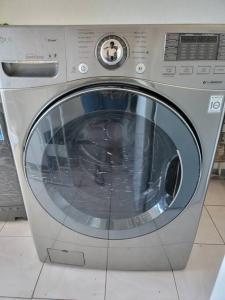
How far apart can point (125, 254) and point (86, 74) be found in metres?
0.71

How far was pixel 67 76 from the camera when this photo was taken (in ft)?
2.10

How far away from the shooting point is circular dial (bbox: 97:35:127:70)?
0.60m

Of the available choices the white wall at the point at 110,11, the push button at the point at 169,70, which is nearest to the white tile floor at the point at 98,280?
the push button at the point at 169,70

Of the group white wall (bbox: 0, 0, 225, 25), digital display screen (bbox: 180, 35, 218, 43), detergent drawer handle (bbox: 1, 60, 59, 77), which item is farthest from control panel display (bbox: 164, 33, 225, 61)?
white wall (bbox: 0, 0, 225, 25)

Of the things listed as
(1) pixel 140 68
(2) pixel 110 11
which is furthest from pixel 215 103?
(2) pixel 110 11

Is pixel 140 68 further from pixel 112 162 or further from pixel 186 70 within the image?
pixel 112 162

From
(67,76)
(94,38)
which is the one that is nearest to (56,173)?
(67,76)

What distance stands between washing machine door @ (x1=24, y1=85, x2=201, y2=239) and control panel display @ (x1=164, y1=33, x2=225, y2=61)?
127 mm

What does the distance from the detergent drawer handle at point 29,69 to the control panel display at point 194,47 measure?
0.32m

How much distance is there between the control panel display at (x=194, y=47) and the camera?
1.98 ft

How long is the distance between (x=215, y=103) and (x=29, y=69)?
0.54 metres

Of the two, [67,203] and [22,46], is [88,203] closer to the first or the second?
[67,203]

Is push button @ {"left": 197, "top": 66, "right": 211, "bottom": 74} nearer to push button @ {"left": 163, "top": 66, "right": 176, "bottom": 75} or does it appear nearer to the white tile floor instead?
push button @ {"left": 163, "top": 66, "right": 176, "bottom": 75}

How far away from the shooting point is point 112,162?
0.76 meters
